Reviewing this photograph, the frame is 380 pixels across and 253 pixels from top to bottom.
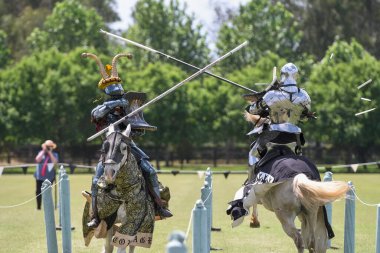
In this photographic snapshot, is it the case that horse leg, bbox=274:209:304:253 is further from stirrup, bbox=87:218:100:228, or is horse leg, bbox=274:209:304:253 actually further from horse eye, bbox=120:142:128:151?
stirrup, bbox=87:218:100:228

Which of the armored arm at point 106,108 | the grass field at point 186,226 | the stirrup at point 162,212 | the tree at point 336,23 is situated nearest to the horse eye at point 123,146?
the armored arm at point 106,108

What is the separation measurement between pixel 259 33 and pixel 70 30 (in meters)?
16.3

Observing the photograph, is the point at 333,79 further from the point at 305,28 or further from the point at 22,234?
the point at 22,234

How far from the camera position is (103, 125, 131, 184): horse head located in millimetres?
11000

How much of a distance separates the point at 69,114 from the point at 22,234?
41.2 m

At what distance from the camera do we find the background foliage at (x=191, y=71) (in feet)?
191

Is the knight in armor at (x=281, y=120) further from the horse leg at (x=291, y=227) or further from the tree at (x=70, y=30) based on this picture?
the tree at (x=70, y=30)

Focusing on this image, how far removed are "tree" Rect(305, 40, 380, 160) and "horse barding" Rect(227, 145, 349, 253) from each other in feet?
143

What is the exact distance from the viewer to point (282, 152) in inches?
484

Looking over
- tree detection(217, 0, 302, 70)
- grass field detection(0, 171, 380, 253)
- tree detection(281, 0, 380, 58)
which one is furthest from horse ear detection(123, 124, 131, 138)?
tree detection(281, 0, 380, 58)

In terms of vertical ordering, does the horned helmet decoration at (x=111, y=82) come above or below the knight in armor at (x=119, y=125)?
above

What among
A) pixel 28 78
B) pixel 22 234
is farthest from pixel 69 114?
pixel 22 234

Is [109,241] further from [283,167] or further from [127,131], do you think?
[283,167]

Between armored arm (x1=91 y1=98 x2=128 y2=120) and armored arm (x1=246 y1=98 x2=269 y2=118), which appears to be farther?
armored arm (x1=246 y1=98 x2=269 y2=118)
